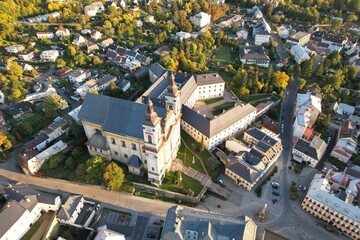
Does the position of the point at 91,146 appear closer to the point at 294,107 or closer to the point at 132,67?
the point at 132,67

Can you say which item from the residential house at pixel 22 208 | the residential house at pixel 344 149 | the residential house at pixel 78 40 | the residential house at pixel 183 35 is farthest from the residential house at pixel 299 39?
the residential house at pixel 22 208

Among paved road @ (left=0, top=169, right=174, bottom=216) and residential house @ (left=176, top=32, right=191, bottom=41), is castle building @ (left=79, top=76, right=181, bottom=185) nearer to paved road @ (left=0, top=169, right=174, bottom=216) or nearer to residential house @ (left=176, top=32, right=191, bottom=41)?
paved road @ (left=0, top=169, right=174, bottom=216)

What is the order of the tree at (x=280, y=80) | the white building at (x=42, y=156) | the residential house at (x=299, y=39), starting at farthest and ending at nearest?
the residential house at (x=299, y=39), the tree at (x=280, y=80), the white building at (x=42, y=156)

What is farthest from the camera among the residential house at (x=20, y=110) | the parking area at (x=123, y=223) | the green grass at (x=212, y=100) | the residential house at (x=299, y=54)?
the residential house at (x=299, y=54)

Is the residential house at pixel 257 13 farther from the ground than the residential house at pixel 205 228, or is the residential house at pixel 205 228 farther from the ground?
the residential house at pixel 257 13

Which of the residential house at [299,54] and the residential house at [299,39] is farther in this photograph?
the residential house at [299,39]

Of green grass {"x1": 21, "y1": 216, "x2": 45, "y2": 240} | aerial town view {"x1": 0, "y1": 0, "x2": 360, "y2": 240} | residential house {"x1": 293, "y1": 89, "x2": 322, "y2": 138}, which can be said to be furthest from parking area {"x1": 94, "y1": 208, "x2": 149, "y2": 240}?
residential house {"x1": 293, "y1": 89, "x2": 322, "y2": 138}

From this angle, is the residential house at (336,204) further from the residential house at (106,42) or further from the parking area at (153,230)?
the residential house at (106,42)
